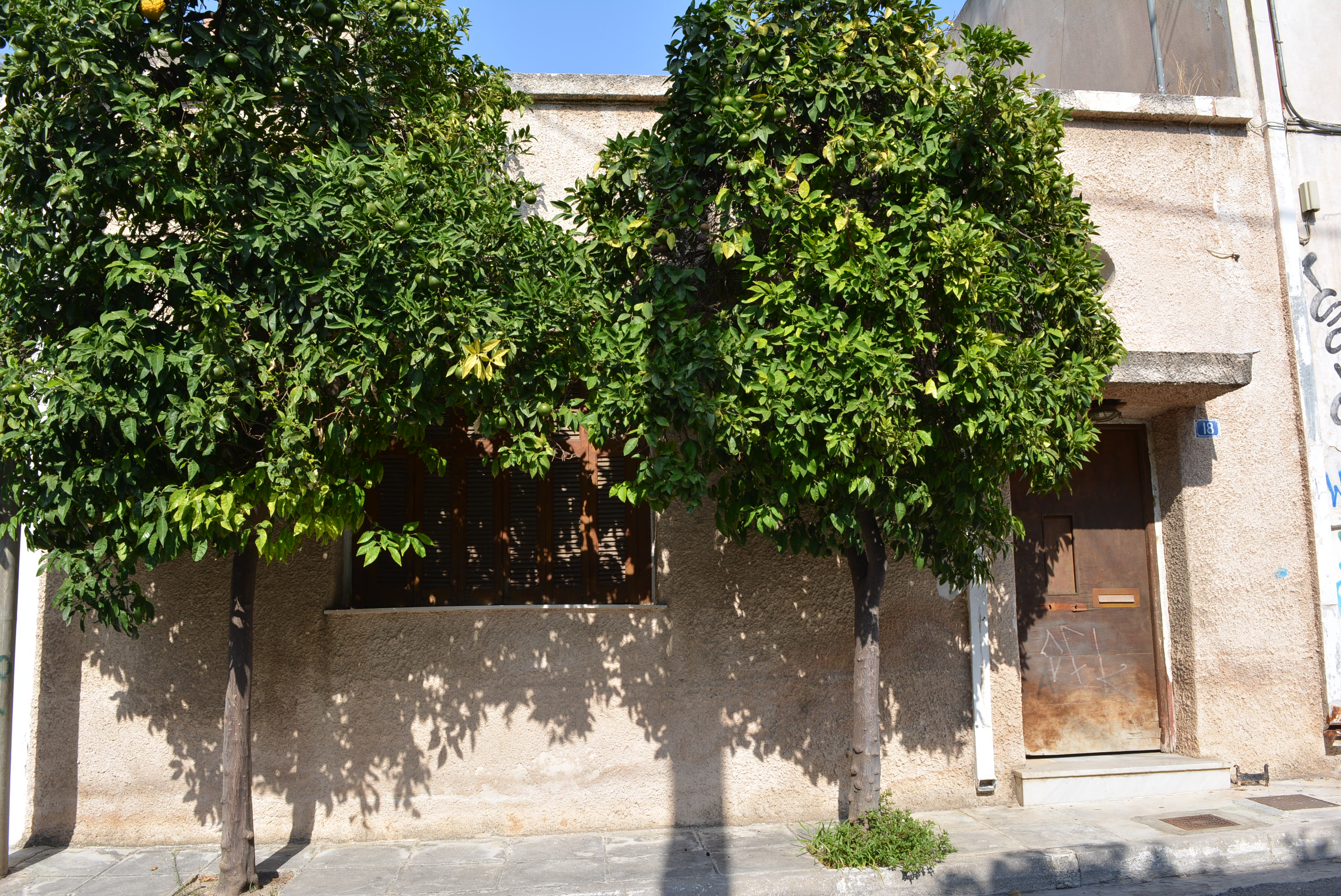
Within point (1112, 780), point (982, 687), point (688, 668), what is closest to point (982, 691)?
point (982, 687)

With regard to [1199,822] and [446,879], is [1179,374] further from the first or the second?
[446,879]

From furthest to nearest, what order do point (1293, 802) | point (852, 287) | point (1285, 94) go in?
point (1285, 94) < point (1293, 802) < point (852, 287)

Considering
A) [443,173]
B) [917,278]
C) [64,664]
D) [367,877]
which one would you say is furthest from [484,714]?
[917,278]

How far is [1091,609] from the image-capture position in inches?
271

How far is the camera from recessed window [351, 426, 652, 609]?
6066 millimetres

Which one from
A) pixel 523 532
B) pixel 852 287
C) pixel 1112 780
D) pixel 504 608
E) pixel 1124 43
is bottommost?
pixel 1112 780

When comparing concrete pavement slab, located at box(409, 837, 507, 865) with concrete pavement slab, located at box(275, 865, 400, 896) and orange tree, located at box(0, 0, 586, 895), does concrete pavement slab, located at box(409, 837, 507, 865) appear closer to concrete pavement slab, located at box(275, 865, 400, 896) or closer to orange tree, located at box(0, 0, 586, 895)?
concrete pavement slab, located at box(275, 865, 400, 896)

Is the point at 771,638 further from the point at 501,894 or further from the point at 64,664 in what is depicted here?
the point at 64,664

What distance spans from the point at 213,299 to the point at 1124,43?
860 cm

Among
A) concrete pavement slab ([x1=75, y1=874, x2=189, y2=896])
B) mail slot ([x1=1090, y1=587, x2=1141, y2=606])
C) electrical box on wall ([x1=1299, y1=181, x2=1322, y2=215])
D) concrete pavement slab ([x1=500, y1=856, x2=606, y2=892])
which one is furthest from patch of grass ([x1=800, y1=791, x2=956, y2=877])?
electrical box on wall ([x1=1299, y1=181, x2=1322, y2=215])

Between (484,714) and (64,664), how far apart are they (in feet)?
8.84

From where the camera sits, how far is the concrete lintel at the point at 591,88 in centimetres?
630

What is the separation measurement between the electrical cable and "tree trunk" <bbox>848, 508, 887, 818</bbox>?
5.26m

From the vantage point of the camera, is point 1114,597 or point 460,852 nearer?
point 460,852
